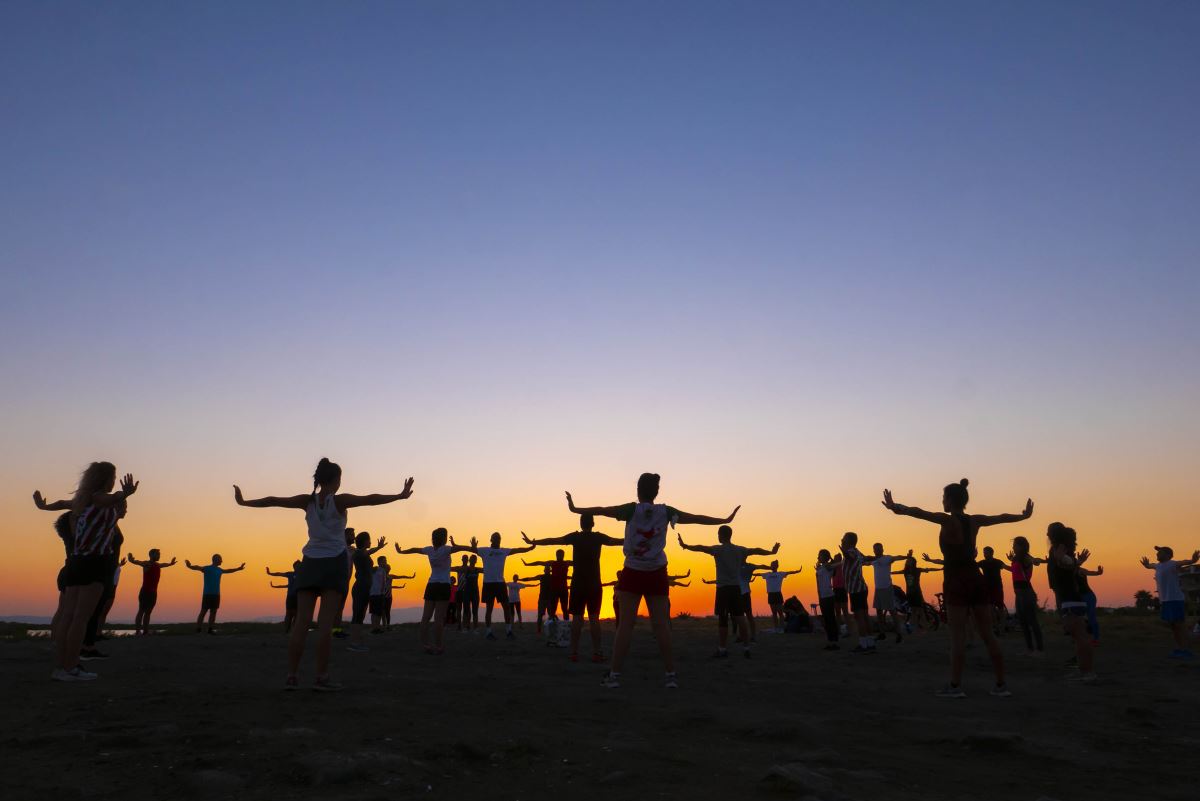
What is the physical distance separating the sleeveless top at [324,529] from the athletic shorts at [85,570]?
89.3 inches

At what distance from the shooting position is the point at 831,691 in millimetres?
9648

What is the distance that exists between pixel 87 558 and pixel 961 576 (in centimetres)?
958

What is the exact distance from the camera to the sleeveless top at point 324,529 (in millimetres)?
8422

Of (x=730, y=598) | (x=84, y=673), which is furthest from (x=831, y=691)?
(x=84, y=673)

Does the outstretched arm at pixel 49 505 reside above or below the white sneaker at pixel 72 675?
above

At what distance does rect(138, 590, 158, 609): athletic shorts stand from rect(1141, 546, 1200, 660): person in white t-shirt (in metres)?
20.2

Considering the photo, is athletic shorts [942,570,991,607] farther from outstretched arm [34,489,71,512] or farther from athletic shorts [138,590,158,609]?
athletic shorts [138,590,158,609]

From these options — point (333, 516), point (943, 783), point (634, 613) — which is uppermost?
point (333, 516)

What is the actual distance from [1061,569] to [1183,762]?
223 inches

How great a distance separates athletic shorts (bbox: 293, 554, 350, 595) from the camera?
8336 millimetres

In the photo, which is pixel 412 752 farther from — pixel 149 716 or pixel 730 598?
pixel 730 598

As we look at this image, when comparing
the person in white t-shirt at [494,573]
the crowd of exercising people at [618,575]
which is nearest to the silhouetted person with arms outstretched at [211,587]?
the crowd of exercising people at [618,575]

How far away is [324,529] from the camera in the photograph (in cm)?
844

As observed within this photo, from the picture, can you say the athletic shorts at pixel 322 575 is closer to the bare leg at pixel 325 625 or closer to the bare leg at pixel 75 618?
the bare leg at pixel 325 625
